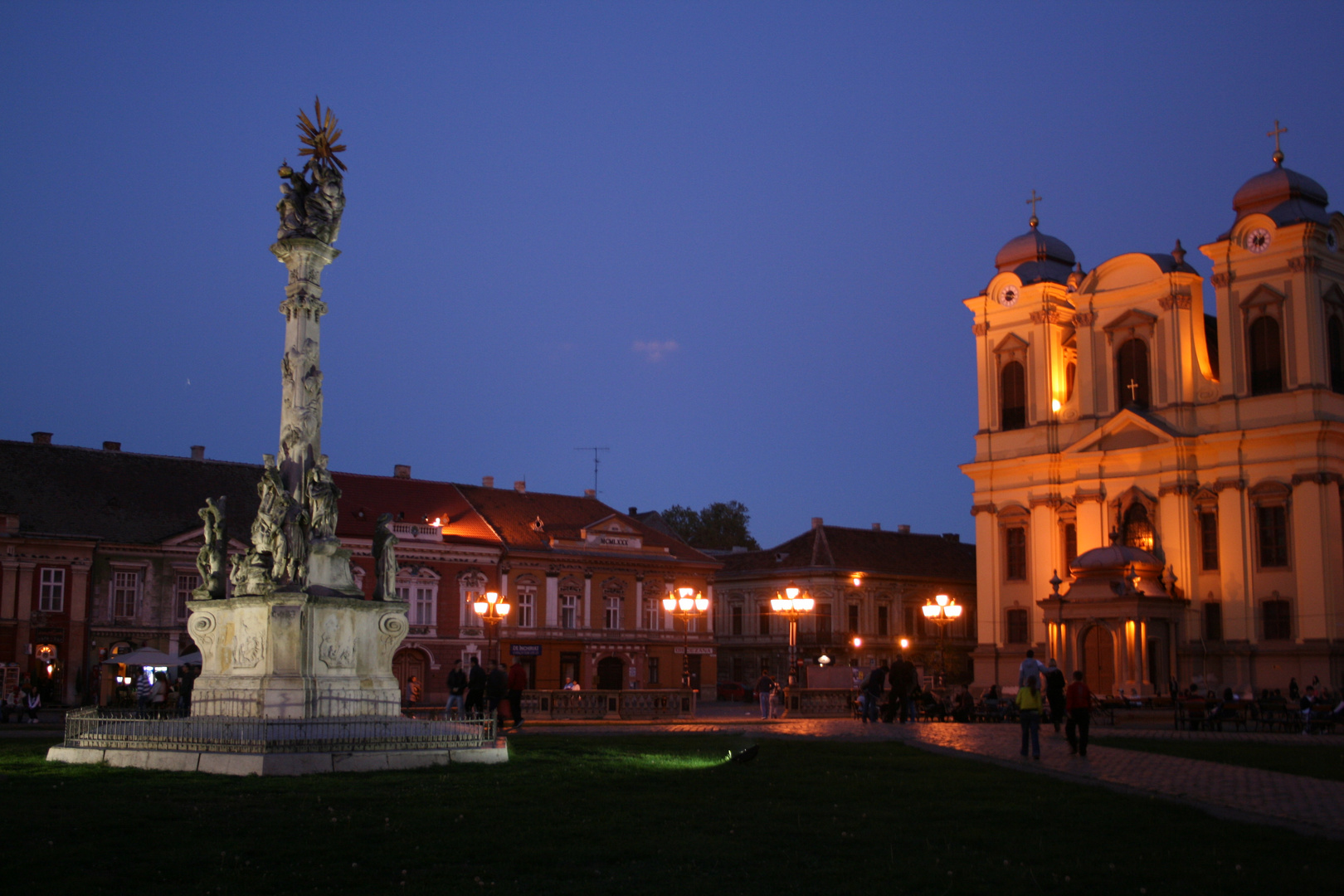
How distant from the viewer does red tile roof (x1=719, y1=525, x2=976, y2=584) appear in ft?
232

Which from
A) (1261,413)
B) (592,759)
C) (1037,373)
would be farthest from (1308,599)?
(592,759)

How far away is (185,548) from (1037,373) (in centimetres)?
3598

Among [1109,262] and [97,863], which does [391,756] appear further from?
[1109,262]

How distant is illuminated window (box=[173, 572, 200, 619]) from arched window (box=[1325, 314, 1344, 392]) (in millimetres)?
44308

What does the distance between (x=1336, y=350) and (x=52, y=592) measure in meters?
49.0

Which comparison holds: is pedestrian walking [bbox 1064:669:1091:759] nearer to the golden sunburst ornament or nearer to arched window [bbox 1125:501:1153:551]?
the golden sunburst ornament

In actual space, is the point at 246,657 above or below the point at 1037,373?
below

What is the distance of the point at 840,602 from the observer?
69.3m

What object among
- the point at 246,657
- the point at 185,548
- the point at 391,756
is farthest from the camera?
the point at 185,548

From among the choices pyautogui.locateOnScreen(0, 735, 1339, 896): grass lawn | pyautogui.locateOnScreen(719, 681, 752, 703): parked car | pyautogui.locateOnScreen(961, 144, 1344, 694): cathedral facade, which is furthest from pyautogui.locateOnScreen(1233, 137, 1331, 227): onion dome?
pyautogui.locateOnScreen(0, 735, 1339, 896): grass lawn

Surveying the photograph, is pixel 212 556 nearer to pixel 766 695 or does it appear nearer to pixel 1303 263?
pixel 766 695

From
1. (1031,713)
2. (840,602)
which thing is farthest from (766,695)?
(840,602)

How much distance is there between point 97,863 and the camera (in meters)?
9.03

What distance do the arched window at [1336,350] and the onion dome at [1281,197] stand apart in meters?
3.98
